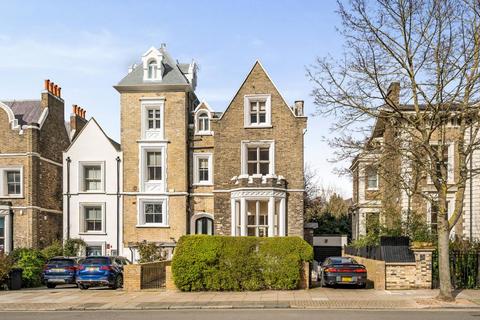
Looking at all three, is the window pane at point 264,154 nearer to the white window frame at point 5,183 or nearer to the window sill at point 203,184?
the window sill at point 203,184

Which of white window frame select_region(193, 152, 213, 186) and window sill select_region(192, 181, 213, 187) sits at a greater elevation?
white window frame select_region(193, 152, 213, 186)

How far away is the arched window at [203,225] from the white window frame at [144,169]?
2997mm

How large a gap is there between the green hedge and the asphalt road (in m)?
4.63

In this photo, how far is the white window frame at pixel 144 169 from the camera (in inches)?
1403

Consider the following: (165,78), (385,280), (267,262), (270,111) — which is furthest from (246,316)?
(165,78)

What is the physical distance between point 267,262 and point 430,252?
618cm

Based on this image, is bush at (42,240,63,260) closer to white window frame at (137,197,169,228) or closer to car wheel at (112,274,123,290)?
white window frame at (137,197,169,228)

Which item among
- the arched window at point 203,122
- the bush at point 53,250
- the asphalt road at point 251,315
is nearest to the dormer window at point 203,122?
the arched window at point 203,122

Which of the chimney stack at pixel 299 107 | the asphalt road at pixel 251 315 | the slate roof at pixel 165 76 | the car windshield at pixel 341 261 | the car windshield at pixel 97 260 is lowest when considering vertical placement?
the asphalt road at pixel 251 315

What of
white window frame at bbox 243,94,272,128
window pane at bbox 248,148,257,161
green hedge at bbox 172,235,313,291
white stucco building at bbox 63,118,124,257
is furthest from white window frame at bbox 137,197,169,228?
green hedge at bbox 172,235,313,291

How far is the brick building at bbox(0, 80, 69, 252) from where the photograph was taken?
35.1 meters

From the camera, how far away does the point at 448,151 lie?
109 feet

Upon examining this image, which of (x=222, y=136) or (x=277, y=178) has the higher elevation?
(x=222, y=136)

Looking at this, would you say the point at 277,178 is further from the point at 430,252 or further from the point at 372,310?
the point at 372,310
